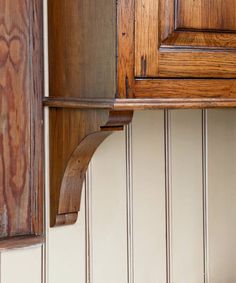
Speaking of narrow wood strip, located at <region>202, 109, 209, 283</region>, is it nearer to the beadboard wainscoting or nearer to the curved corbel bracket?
the beadboard wainscoting

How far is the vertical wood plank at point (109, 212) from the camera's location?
122 centimetres

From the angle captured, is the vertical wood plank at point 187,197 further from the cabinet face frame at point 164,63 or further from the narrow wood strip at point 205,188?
the cabinet face frame at point 164,63

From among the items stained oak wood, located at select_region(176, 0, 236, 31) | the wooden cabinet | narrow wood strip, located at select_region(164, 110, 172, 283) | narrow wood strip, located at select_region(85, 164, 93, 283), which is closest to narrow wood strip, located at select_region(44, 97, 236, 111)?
the wooden cabinet

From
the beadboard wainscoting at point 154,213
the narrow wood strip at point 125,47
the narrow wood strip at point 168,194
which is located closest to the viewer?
the narrow wood strip at point 125,47

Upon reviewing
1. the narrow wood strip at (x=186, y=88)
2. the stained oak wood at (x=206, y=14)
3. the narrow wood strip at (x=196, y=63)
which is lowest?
the narrow wood strip at (x=186, y=88)

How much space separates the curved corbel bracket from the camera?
102 centimetres

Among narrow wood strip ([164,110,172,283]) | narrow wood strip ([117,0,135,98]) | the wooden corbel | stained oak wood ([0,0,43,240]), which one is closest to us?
narrow wood strip ([117,0,135,98])


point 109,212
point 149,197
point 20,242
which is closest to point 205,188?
point 149,197

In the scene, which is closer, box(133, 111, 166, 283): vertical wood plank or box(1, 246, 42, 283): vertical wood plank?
box(1, 246, 42, 283): vertical wood plank

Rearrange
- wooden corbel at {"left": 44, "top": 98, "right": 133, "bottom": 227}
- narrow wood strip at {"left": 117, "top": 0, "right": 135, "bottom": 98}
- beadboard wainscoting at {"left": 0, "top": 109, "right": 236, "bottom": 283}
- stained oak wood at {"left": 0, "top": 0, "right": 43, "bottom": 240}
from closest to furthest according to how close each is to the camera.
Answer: narrow wood strip at {"left": 117, "top": 0, "right": 135, "bottom": 98} → wooden corbel at {"left": 44, "top": 98, "right": 133, "bottom": 227} → stained oak wood at {"left": 0, "top": 0, "right": 43, "bottom": 240} → beadboard wainscoting at {"left": 0, "top": 109, "right": 236, "bottom": 283}

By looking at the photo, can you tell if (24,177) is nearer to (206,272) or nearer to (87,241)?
(87,241)

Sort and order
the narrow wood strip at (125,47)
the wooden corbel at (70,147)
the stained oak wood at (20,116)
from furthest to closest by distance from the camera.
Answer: the stained oak wood at (20,116)
the wooden corbel at (70,147)
the narrow wood strip at (125,47)

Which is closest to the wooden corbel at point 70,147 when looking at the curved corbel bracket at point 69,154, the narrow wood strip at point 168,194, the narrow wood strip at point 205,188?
the curved corbel bracket at point 69,154

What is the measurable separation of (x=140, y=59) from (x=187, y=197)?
1.75 feet
